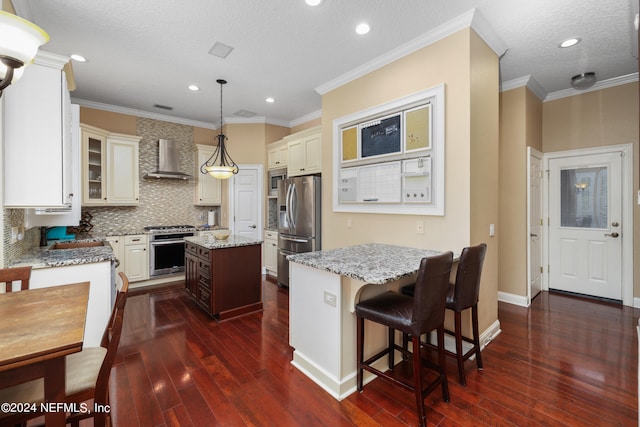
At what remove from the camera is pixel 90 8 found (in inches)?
93.5

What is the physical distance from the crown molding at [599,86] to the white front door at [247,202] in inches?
188

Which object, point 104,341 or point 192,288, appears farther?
point 192,288

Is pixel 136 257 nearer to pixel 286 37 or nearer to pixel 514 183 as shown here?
pixel 286 37

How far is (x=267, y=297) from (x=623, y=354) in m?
3.80

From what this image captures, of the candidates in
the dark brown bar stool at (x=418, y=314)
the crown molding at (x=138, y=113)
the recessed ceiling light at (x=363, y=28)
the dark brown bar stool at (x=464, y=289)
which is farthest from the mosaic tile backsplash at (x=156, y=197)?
the dark brown bar stool at (x=464, y=289)

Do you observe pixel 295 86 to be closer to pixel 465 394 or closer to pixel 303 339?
pixel 303 339

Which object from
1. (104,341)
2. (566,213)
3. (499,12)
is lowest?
(104,341)

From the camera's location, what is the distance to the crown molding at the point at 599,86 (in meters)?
3.51

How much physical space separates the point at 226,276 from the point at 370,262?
194cm

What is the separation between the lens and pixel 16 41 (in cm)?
111

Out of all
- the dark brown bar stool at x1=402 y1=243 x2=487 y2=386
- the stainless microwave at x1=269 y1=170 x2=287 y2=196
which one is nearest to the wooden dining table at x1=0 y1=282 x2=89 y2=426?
the dark brown bar stool at x1=402 y1=243 x2=487 y2=386

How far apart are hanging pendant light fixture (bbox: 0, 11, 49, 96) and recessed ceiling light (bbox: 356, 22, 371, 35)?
2263 millimetres

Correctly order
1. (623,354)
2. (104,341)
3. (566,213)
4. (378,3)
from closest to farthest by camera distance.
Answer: (104,341)
(378,3)
(623,354)
(566,213)

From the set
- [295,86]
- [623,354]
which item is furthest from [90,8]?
[623,354]
